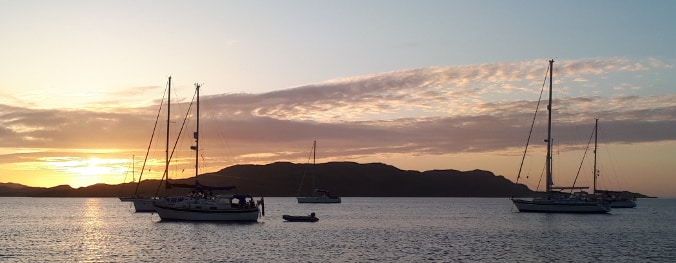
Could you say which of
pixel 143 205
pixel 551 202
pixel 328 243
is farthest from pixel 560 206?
pixel 143 205

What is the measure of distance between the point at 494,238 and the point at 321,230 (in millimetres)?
16777

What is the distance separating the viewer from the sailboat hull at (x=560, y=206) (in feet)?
294

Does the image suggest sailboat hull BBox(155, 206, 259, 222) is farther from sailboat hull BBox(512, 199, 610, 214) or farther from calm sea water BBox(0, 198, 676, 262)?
sailboat hull BBox(512, 199, 610, 214)

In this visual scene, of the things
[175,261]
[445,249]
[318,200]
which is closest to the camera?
[175,261]

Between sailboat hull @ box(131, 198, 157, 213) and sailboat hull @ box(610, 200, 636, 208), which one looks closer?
sailboat hull @ box(131, 198, 157, 213)

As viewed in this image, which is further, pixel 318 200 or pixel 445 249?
pixel 318 200

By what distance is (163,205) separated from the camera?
241 feet

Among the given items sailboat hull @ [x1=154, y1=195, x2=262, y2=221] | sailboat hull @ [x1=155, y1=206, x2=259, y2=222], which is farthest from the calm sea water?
sailboat hull @ [x1=154, y1=195, x2=262, y2=221]

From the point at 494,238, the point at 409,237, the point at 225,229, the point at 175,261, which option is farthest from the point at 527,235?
the point at 175,261

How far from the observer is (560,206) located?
91.8m

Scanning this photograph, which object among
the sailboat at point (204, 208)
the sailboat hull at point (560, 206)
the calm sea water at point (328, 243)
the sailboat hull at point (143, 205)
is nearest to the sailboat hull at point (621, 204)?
the sailboat hull at point (560, 206)

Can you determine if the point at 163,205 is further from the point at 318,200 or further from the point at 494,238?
the point at 318,200

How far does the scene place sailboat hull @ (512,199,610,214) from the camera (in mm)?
89625

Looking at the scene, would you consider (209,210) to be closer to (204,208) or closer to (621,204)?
(204,208)
